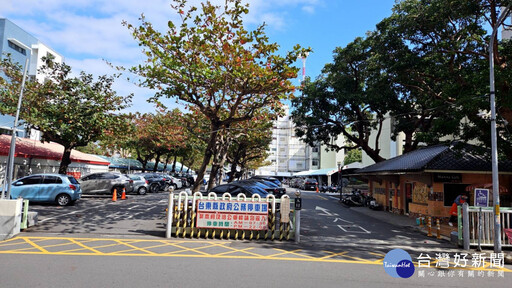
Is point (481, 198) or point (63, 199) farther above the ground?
point (481, 198)

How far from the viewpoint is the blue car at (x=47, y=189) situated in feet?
50.5

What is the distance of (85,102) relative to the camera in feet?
66.3

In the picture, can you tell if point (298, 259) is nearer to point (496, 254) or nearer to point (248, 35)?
point (496, 254)

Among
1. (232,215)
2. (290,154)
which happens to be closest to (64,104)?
(232,215)

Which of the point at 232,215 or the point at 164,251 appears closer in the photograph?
the point at 164,251

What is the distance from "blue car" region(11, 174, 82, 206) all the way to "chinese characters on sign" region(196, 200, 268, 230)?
31.7 ft

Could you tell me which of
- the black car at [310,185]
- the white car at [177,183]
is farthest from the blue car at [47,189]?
the black car at [310,185]

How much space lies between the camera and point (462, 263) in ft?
25.8

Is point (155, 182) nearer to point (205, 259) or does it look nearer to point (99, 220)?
point (99, 220)

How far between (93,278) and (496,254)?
948 cm

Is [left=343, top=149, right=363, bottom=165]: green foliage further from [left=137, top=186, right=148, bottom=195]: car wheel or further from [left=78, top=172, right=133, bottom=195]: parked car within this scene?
[left=78, top=172, right=133, bottom=195]: parked car

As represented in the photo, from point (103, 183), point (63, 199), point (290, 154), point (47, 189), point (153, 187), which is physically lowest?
point (63, 199)

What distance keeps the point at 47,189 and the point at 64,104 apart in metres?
6.09

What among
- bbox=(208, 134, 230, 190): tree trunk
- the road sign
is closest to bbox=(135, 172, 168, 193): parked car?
bbox=(208, 134, 230, 190): tree trunk
